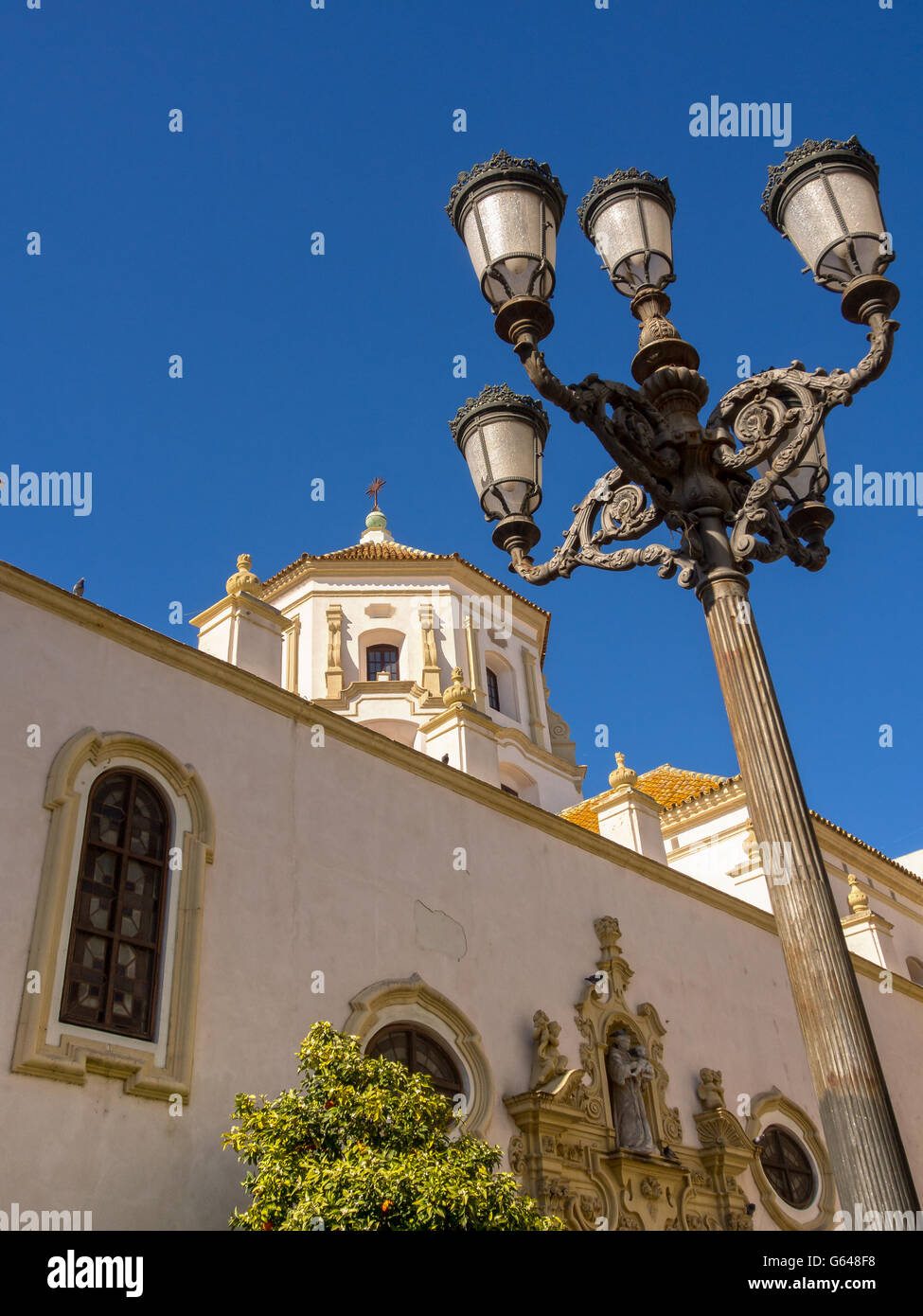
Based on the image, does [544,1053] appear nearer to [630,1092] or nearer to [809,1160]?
[630,1092]

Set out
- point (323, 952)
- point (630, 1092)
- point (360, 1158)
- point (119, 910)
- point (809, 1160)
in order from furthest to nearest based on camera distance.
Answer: point (809, 1160), point (630, 1092), point (323, 952), point (119, 910), point (360, 1158)

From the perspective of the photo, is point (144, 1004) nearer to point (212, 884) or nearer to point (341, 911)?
point (212, 884)

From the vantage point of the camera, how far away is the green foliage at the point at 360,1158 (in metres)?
7.12

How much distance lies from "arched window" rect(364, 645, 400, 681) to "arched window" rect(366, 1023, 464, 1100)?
1092 cm

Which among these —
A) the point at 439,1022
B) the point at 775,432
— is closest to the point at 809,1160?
the point at 439,1022

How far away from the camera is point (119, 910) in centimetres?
892

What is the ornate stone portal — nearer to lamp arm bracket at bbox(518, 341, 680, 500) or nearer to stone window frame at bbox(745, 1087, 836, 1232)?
stone window frame at bbox(745, 1087, 836, 1232)

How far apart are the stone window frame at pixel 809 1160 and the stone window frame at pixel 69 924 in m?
7.53

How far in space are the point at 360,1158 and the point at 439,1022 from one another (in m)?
3.30

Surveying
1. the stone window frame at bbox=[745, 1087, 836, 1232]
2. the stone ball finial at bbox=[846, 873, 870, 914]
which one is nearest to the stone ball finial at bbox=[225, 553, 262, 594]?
the stone window frame at bbox=[745, 1087, 836, 1232]

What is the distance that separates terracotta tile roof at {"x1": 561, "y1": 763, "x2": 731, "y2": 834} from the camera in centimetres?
1975

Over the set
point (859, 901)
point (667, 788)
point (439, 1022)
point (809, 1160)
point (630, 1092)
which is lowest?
point (809, 1160)

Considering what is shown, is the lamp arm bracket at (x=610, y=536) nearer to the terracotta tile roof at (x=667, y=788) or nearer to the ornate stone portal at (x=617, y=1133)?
the ornate stone portal at (x=617, y=1133)
